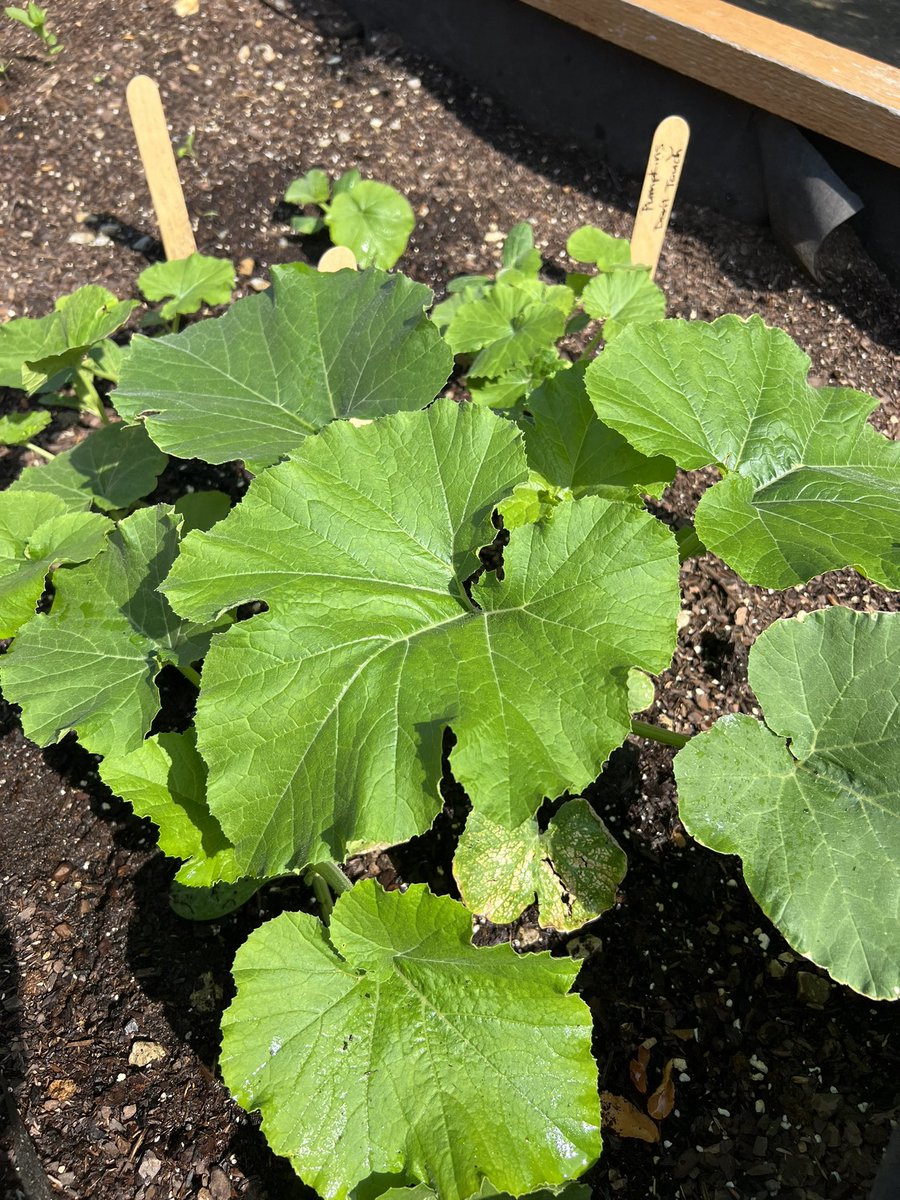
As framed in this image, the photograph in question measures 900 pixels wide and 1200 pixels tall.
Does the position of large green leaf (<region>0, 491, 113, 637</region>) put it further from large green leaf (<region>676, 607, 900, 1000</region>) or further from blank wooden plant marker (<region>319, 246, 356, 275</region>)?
large green leaf (<region>676, 607, 900, 1000</region>)

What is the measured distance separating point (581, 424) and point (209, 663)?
1.16m

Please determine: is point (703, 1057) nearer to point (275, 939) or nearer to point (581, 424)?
point (275, 939)

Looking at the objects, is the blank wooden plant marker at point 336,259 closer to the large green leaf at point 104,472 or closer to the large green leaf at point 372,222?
the large green leaf at point 372,222

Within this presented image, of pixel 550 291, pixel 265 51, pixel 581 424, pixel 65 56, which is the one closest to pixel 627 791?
pixel 581 424

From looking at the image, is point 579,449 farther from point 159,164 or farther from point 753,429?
point 159,164

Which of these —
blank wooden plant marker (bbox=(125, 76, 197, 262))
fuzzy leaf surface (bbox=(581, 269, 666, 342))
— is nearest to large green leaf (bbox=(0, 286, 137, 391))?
blank wooden plant marker (bbox=(125, 76, 197, 262))

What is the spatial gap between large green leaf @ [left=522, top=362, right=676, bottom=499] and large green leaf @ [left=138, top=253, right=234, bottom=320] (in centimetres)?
161

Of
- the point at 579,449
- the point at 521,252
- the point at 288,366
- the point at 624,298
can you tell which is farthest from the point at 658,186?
the point at 288,366

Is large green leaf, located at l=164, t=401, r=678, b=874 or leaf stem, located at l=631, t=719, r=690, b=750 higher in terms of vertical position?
large green leaf, located at l=164, t=401, r=678, b=874

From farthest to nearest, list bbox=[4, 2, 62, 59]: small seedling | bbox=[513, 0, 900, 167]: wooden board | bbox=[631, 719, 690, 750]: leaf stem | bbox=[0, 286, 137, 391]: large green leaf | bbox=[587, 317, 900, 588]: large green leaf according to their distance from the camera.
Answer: bbox=[4, 2, 62, 59]: small seedling
bbox=[513, 0, 900, 167]: wooden board
bbox=[0, 286, 137, 391]: large green leaf
bbox=[631, 719, 690, 750]: leaf stem
bbox=[587, 317, 900, 588]: large green leaf

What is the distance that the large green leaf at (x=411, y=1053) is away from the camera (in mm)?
1678

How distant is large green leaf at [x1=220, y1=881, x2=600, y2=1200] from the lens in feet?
5.50

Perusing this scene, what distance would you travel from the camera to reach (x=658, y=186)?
3.46 m

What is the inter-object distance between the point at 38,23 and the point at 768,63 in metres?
3.63
